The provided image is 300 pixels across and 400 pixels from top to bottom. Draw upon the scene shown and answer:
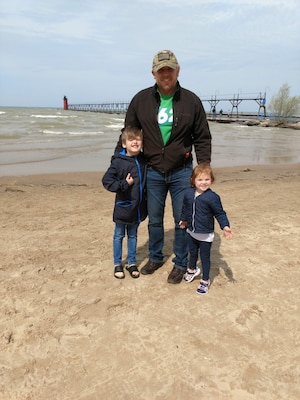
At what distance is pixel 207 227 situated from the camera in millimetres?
3176

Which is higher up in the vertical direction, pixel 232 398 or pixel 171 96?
pixel 171 96

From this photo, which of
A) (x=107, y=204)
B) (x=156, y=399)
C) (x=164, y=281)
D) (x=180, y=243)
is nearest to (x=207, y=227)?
(x=180, y=243)

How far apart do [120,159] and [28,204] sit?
347 cm

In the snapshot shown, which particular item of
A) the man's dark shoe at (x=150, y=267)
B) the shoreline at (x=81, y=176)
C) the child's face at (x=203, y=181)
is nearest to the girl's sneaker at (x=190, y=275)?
the man's dark shoe at (x=150, y=267)

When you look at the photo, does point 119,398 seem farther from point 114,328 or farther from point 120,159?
point 120,159

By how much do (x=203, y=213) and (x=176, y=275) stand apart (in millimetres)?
762

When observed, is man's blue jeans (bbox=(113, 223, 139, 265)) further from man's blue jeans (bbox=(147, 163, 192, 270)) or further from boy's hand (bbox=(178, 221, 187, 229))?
boy's hand (bbox=(178, 221, 187, 229))

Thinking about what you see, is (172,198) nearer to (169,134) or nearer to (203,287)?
(169,134)

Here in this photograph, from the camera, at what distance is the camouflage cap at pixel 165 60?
2984 millimetres

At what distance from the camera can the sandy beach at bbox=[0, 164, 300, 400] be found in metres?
2.20

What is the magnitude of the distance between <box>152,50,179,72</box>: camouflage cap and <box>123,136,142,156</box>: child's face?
2.15 ft

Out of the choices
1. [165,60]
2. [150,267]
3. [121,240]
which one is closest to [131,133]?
[165,60]

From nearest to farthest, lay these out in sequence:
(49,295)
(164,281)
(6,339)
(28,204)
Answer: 1. (6,339)
2. (49,295)
3. (164,281)
4. (28,204)

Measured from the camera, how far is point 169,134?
10.5 feet
